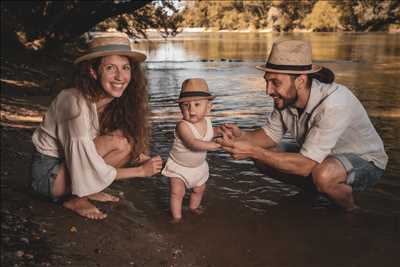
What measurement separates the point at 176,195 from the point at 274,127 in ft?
3.81

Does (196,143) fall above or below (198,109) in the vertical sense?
below

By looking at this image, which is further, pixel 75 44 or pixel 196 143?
pixel 75 44

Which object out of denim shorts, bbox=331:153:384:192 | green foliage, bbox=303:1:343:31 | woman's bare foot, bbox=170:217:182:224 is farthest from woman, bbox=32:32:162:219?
green foliage, bbox=303:1:343:31

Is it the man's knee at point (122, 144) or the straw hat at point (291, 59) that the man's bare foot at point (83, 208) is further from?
the straw hat at point (291, 59)

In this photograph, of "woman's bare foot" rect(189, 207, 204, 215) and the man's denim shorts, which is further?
"woman's bare foot" rect(189, 207, 204, 215)

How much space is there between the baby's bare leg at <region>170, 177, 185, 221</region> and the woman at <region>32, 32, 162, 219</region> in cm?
29

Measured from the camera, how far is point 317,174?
3596mm

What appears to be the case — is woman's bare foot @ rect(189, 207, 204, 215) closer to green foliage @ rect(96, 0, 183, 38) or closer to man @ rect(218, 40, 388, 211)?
man @ rect(218, 40, 388, 211)

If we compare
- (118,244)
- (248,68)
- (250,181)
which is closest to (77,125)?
(118,244)

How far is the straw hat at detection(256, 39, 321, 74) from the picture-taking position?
3539 millimetres

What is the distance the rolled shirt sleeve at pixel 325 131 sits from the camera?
3484 millimetres

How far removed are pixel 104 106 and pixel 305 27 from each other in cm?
7135

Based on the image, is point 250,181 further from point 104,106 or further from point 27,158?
point 27,158

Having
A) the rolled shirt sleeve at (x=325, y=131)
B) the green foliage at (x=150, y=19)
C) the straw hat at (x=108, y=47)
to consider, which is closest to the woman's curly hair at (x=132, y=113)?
the straw hat at (x=108, y=47)
